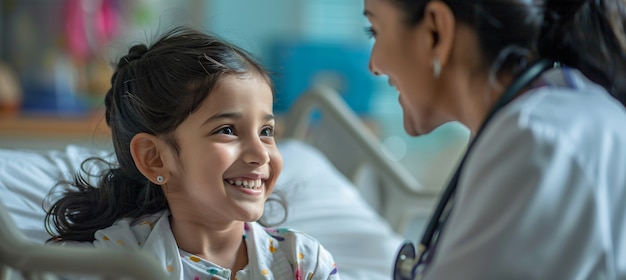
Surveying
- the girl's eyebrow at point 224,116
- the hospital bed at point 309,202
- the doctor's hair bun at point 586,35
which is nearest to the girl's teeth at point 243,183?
the girl's eyebrow at point 224,116

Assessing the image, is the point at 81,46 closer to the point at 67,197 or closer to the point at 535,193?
the point at 67,197

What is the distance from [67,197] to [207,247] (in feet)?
1.00

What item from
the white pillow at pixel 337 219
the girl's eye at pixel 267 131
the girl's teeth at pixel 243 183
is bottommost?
the white pillow at pixel 337 219

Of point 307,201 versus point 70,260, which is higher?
point 70,260

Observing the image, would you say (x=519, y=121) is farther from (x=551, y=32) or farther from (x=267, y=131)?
(x=267, y=131)

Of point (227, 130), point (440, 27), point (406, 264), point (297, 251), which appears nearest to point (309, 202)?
point (297, 251)

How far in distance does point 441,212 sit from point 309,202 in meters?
1.07

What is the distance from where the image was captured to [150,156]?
4.97 feet

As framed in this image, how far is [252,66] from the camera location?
1542 millimetres

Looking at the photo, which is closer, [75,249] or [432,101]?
[75,249]

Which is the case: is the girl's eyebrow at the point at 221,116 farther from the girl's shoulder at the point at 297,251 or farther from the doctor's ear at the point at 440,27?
the doctor's ear at the point at 440,27

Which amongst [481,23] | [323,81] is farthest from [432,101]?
[323,81]

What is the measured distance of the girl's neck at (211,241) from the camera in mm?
1516

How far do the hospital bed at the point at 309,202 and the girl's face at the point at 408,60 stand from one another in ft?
1.53
